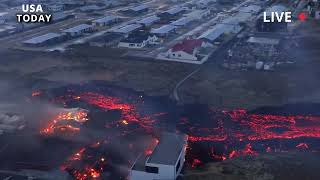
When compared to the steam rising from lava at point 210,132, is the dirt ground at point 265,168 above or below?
below

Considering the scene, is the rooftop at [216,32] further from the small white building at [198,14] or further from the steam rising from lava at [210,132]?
the steam rising from lava at [210,132]

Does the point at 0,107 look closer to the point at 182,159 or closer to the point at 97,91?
the point at 97,91

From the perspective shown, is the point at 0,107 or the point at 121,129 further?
the point at 0,107

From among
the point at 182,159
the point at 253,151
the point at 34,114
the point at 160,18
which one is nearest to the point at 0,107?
the point at 34,114

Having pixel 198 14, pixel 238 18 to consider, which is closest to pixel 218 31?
pixel 238 18

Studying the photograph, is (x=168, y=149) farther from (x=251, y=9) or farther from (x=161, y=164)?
(x=251, y=9)

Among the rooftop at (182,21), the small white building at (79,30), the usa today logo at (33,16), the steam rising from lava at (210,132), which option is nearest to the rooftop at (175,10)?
the rooftop at (182,21)

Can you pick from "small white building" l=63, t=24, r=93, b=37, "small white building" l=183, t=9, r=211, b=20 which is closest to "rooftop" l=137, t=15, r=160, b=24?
"small white building" l=183, t=9, r=211, b=20

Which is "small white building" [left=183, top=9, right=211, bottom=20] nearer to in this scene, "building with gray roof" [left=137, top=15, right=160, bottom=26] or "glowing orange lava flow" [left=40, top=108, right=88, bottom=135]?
"building with gray roof" [left=137, top=15, right=160, bottom=26]
